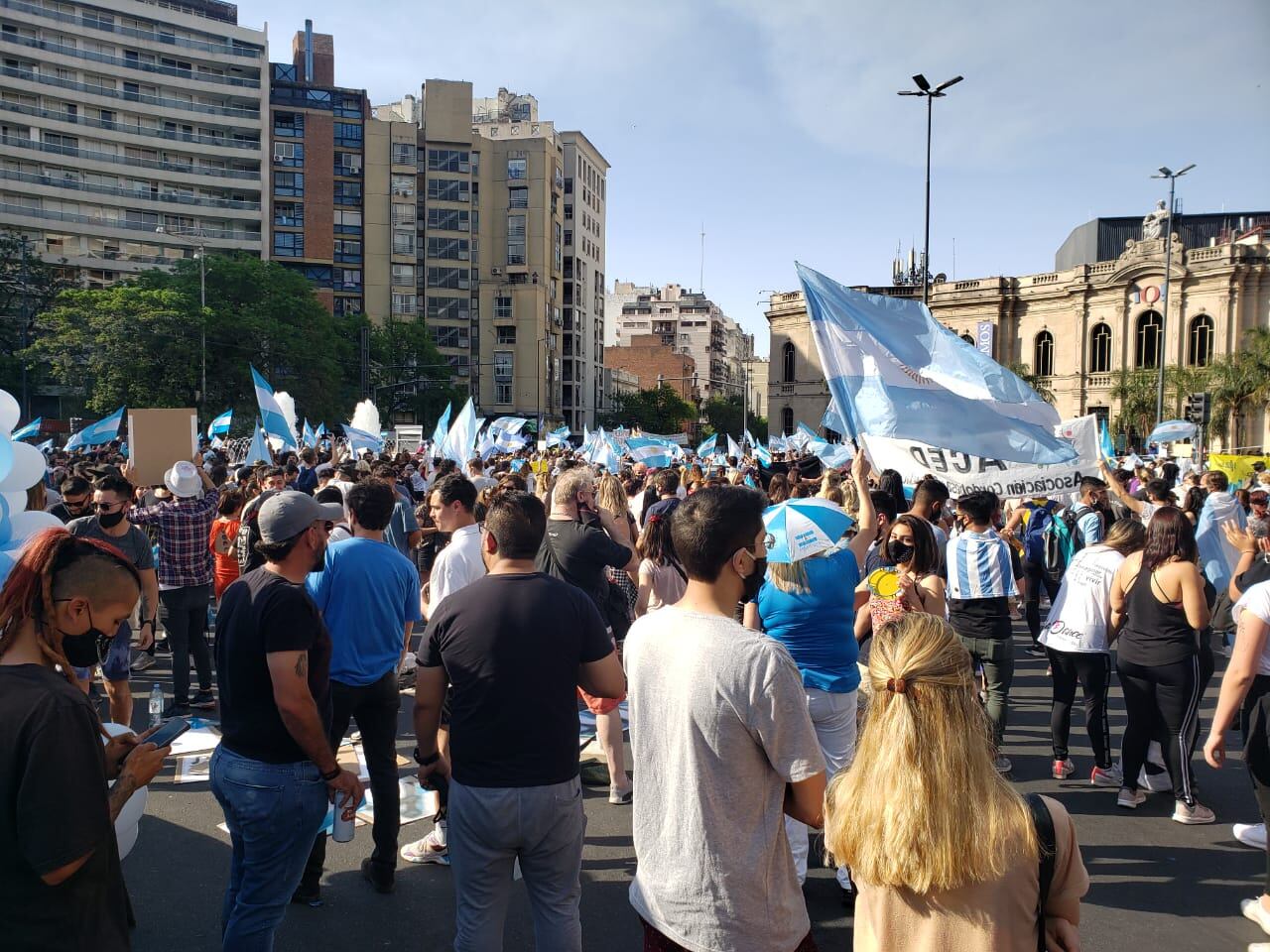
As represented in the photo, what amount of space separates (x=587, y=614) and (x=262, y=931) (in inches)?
64.2

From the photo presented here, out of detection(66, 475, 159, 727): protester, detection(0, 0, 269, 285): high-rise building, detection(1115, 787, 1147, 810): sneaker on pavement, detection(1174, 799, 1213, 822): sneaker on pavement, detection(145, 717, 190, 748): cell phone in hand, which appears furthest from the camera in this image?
detection(0, 0, 269, 285): high-rise building

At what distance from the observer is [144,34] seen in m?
65.2

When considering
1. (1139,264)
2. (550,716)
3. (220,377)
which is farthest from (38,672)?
(1139,264)

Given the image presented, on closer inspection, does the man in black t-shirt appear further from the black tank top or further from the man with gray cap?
the black tank top

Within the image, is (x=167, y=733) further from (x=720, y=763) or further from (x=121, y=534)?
(x=121, y=534)

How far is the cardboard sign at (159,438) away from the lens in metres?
12.8

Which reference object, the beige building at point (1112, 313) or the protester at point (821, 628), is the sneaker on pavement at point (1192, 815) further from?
the beige building at point (1112, 313)

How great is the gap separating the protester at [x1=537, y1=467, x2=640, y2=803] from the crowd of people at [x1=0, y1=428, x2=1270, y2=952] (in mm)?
22

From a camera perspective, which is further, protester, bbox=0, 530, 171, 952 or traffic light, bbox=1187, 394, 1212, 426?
traffic light, bbox=1187, 394, 1212, 426

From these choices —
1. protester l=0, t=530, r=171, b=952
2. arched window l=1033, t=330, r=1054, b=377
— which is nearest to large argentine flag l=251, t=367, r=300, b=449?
protester l=0, t=530, r=171, b=952

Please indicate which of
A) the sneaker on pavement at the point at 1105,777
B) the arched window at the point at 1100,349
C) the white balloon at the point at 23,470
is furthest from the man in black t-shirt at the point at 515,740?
the arched window at the point at 1100,349

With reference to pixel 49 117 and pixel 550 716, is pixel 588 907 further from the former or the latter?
pixel 49 117

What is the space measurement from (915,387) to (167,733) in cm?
558

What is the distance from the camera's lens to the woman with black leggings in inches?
206
